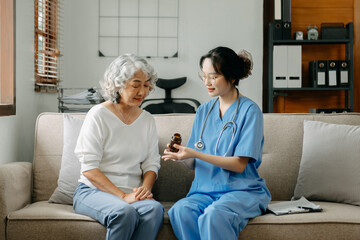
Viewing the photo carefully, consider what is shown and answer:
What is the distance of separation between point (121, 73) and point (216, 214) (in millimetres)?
788

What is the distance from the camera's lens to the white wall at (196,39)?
3883 mm

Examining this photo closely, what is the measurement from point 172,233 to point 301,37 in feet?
8.93

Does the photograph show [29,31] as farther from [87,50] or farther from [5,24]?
[87,50]

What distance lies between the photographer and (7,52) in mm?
2377

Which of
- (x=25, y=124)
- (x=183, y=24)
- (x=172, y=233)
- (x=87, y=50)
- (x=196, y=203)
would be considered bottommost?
(x=172, y=233)

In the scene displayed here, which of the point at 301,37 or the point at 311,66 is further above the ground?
the point at 301,37

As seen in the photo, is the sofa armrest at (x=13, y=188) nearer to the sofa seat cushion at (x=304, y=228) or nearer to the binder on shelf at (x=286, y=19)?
the sofa seat cushion at (x=304, y=228)

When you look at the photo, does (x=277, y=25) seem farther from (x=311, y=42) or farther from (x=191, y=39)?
(x=191, y=39)

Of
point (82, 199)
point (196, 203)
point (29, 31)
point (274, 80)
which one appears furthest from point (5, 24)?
point (274, 80)

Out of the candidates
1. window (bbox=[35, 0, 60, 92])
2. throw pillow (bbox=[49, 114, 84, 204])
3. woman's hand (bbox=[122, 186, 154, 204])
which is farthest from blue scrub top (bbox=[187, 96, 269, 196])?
window (bbox=[35, 0, 60, 92])

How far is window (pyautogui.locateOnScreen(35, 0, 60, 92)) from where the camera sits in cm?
292

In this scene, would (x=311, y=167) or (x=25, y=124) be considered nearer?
(x=311, y=167)

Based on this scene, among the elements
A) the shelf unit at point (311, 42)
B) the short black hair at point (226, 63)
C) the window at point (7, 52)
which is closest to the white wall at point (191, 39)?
the shelf unit at point (311, 42)

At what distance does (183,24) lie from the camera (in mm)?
3906
